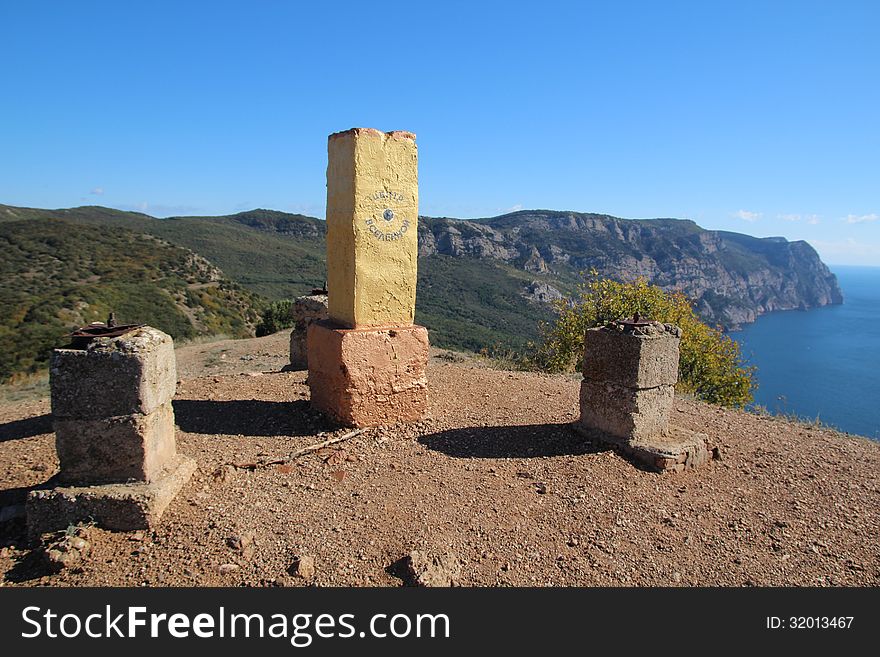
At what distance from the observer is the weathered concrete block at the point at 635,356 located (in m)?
6.04

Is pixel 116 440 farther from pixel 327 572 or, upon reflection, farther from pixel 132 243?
pixel 132 243

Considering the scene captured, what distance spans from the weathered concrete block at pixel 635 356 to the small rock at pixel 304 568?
12.8 ft

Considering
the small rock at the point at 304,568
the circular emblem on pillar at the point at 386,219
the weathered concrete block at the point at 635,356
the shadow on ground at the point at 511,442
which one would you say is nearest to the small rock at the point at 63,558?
A: the small rock at the point at 304,568

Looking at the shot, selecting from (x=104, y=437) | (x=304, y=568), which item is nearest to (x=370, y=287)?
(x=104, y=437)

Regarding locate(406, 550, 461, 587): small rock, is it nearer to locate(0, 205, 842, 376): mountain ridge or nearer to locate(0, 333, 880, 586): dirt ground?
locate(0, 333, 880, 586): dirt ground

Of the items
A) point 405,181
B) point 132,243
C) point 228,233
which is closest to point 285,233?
point 228,233

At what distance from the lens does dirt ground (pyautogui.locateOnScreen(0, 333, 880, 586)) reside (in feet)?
13.1

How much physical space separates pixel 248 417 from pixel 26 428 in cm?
255

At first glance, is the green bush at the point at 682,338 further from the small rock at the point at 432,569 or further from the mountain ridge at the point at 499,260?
the small rock at the point at 432,569

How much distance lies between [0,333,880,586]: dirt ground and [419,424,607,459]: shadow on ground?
0.10 ft

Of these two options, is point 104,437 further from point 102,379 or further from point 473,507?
point 473,507

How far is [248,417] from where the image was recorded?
6973mm

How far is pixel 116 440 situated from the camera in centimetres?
442

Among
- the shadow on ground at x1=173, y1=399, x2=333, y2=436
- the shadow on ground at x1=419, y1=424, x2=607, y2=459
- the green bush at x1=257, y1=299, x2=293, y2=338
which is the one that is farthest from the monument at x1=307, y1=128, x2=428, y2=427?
the green bush at x1=257, y1=299, x2=293, y2=338
